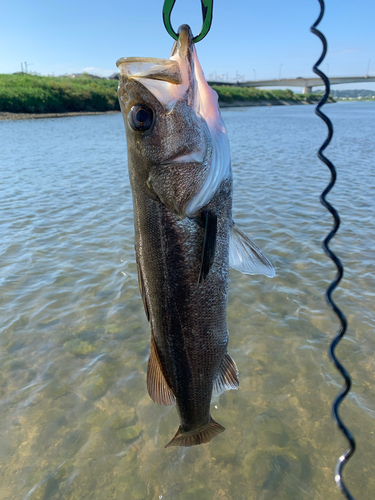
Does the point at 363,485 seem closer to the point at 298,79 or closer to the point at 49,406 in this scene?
the point at 49,406

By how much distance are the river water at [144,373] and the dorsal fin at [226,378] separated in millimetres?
1571

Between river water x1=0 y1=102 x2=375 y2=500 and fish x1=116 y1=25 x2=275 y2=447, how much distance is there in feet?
7.05

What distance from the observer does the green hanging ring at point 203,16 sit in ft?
5.57

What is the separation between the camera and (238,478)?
3.42m

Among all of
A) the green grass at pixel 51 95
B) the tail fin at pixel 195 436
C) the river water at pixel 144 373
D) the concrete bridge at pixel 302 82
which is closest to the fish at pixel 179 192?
the tail fin at pixel 195 436

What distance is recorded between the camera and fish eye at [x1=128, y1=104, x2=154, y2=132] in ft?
6.48

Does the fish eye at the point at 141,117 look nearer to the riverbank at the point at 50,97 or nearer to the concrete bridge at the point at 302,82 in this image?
the riverbank at the point at 50,97

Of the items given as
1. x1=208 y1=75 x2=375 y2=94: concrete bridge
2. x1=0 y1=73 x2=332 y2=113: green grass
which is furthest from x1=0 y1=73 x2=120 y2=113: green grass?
x1=208 y1=75 x2=375 y2=94: concrete bridge

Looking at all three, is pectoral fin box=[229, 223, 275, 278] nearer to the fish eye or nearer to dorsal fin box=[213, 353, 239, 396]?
dorsal fin box=[213, 353, 239, 396]

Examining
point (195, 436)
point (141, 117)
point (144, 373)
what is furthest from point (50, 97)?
point (195, 436)

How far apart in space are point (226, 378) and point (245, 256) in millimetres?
903

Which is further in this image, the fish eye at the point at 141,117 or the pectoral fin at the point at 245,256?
the pectoral fin at the point at 245,256

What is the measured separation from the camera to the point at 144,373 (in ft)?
15.5

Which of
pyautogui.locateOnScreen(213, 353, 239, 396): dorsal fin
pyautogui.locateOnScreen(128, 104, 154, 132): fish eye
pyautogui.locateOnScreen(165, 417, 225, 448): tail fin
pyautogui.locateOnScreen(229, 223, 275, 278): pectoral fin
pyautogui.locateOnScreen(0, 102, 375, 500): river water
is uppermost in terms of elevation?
pyautogui.locateOnScreen(128, 104, 154, 132): fish eye
